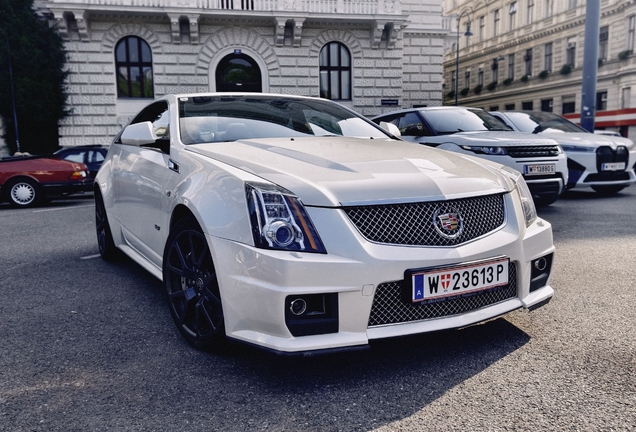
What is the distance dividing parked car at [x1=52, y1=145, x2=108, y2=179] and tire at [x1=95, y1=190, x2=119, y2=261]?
883cm

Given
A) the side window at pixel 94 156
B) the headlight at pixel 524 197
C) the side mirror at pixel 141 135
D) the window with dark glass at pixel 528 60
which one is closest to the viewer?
the headlight at pixel 524 197

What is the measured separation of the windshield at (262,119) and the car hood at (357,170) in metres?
0.24

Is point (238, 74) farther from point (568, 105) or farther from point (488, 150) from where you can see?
point (568, 105)

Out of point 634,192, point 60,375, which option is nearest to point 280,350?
point 60,375

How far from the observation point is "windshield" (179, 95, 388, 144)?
3568 mm

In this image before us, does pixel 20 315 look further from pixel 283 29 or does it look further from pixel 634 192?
pixel 283 29

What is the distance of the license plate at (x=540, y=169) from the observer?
7344 mm

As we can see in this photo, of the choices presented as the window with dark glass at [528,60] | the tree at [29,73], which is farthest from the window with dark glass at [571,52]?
the tree at [29,73]

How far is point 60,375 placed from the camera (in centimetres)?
261

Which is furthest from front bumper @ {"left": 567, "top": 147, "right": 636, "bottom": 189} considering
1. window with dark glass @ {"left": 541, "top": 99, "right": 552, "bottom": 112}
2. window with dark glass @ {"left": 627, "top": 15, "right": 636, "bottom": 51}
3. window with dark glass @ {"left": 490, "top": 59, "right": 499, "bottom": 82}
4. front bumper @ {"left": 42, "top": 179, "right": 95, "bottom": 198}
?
window with dark glass @ {"left": 490, "top": 59, "right": 499, "bottom": 82}

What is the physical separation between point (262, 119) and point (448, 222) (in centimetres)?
170

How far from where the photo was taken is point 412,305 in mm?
2449

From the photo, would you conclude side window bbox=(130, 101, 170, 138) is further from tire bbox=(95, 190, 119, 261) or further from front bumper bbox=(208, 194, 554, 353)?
front bumper bbox=(208, 194, 554, 353)

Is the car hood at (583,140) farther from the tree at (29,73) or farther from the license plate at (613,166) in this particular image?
the tree at (29,73)
